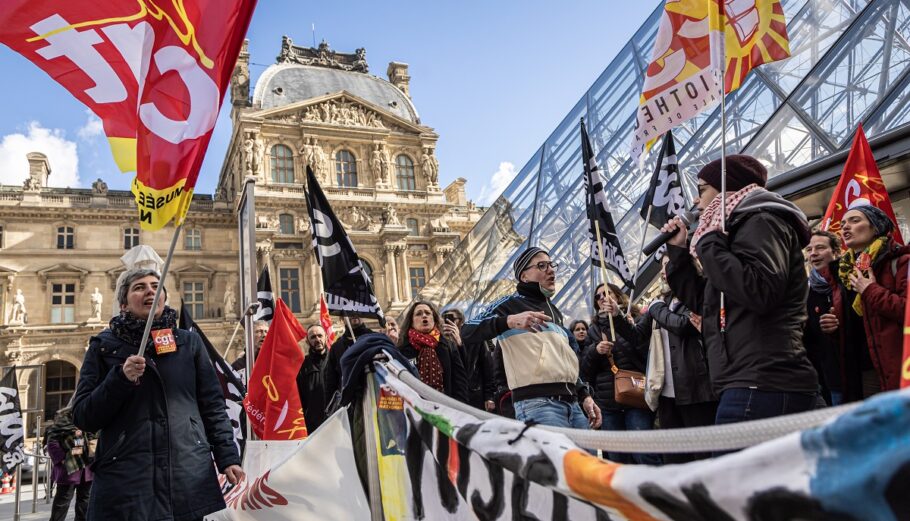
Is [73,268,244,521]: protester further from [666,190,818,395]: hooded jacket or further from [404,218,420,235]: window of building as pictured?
[404,218,420,235]: window of building

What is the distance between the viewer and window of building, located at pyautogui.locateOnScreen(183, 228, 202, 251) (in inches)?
1250

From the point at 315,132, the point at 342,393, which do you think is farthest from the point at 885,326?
the point at 315,132

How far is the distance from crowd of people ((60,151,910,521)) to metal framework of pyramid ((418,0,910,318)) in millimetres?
2973

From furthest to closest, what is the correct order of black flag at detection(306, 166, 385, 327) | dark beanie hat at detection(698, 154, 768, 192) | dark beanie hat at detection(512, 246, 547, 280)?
black flag at detection(306, 166, 385, 327) → dark beanie hat at detection(512, 246, 547, 280) → dark beanie hat at detection(698, 154, 768, 192)

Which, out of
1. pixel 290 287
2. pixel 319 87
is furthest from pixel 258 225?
pixel 319 87

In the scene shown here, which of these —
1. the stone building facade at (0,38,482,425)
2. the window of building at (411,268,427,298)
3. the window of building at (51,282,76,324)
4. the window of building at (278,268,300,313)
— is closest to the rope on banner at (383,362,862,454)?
the stone building facade at (0,38,482,425)

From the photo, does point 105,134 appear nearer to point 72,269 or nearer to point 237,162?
point 72,269

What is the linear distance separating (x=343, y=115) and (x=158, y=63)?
33.7 m

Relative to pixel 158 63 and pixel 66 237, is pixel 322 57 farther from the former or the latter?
pixel 158 63

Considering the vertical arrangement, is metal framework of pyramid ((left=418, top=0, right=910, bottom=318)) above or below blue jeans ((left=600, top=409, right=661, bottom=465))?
above

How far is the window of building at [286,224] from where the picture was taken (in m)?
32.1

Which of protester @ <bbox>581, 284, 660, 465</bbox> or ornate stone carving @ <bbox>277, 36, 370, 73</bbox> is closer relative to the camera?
protester @ <bbox>581, 284, 660, 465</bbox>

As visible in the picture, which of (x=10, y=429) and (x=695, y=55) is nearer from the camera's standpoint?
(x=695, y=55)

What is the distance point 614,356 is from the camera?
4.67 meters
